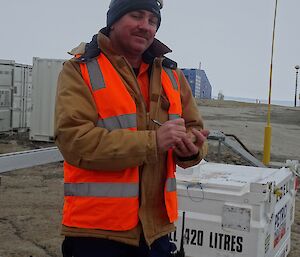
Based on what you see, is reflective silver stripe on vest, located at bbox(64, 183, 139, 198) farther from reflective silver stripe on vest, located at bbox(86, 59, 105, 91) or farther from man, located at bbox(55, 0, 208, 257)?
reflective silver stripe on vest, located at bbox(86, 59, 105, 91)

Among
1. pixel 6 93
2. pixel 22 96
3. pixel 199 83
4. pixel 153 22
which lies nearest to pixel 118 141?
pixel 153 22

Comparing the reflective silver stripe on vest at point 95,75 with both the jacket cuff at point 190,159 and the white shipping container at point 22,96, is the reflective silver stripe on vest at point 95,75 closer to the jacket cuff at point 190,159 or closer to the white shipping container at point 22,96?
the jacket cuff at point 190,159

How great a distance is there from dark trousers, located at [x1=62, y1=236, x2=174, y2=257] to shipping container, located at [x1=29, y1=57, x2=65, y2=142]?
11792mm

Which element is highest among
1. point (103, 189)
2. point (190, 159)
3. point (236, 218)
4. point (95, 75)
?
point (95, 75)

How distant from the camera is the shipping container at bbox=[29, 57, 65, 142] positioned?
13.9 m

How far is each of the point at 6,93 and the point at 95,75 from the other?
1300cm

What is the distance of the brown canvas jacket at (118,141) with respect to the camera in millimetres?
2006

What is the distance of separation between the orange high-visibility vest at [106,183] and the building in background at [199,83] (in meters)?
50.1

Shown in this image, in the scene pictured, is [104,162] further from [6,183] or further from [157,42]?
[6,183]

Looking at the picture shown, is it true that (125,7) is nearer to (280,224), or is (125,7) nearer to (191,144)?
(191,144)

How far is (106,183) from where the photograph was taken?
2.11 meters

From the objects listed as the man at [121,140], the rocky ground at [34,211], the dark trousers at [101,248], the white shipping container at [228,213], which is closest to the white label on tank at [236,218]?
the white shipping container at [228,213]

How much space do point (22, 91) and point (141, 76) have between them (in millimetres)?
13355

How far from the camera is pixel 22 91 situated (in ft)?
49.4
